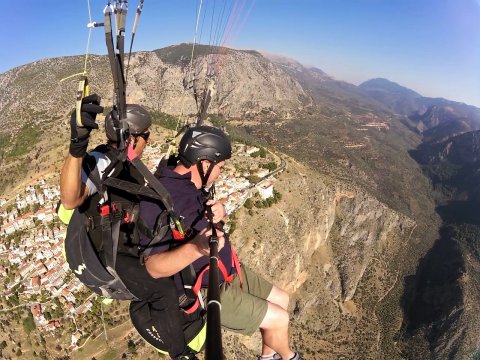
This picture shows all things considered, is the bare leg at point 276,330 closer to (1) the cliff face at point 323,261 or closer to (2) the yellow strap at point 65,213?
(2) the yellow strap at point 65,213

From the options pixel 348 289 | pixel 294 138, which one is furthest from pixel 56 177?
pixel 294 138

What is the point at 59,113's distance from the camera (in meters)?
80.2

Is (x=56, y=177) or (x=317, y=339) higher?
(x=56, y=177)

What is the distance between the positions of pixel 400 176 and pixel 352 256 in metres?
115

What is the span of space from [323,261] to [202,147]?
77.7 m

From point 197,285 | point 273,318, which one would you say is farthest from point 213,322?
point 273,318

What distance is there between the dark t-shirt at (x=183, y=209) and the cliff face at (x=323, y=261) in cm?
4204

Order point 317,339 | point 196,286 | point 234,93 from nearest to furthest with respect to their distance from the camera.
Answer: point 196,286 → point 317,339 → point 234,93

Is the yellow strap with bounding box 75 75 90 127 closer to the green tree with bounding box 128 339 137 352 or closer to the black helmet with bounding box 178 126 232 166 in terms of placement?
the black helmet with bounding box 178 126 232 166

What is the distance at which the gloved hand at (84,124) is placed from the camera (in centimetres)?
362

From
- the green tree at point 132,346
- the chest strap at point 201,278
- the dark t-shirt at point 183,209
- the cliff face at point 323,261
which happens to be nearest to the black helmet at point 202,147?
the dark t-shirt at point 183,209

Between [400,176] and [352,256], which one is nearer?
[352,256]

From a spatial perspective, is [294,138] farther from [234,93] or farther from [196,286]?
[196,286]

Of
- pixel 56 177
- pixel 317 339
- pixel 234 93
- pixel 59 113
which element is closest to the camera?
pixel 56 177
